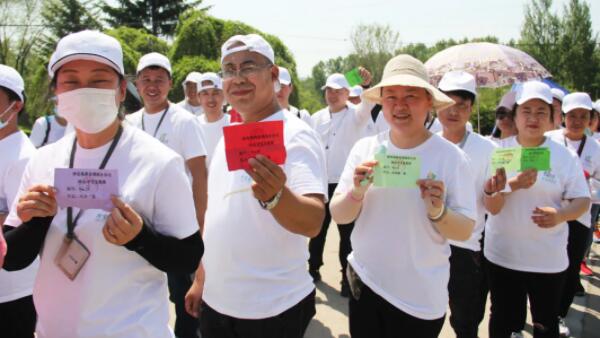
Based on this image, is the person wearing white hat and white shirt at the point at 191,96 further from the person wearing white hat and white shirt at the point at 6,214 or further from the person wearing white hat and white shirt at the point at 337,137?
the person wearing white hat and white shirt at the point at 6,214

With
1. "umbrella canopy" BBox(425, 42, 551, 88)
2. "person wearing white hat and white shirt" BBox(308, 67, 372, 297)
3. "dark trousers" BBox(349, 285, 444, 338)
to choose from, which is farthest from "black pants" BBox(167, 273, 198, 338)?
"umbrella canopy" BBox(425, 42, 551, 88)

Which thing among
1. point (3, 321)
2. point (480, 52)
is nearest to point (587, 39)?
point (480, 52)

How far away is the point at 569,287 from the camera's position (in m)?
4.32

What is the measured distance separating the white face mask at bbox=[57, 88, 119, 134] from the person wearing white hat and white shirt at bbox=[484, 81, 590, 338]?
2.47 meters

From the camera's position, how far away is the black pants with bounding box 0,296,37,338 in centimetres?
247

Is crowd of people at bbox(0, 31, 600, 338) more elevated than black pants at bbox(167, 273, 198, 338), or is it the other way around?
crowd of people at bbox(0, 31, 600, 338)

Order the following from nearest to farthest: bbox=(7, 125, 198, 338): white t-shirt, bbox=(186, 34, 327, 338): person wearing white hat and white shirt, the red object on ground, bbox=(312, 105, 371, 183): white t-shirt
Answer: bbox=(7, 125, 198, 338): white t-shirt < bbox=(186, 34, 327, 338): person wearing white hat and white shirt < bbox=(312, 105, 371, 183): white t-shirt < the red object on ground

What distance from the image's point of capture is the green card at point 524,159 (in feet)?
9.96

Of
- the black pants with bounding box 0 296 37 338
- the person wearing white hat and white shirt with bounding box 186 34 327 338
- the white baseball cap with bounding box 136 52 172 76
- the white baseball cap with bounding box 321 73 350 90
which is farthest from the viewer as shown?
the white baseball cap with bounding box 321 73 350 90

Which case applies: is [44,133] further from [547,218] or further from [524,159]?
[547,218]

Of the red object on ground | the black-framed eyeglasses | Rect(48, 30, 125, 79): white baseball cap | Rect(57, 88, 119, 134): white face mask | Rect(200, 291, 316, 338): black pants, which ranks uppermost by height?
Rect(48, 30, 125, 79): white baseball cap

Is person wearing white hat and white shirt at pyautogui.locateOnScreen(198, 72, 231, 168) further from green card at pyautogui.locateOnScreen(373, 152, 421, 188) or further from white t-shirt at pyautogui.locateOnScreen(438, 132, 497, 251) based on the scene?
green card at pyautogui.locateOnScreen(373, 152, 421, 188)

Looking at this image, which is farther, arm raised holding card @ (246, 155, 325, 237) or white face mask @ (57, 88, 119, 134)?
white face mask @ (57, 88, 119, 134)

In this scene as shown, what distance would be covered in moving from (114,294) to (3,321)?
1.24m
